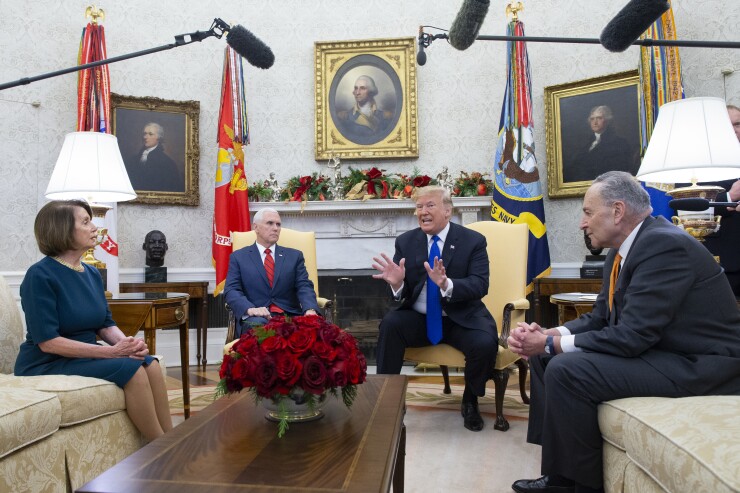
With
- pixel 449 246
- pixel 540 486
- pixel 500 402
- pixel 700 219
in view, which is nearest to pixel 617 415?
pixel 540 486

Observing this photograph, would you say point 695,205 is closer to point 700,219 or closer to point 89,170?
point 700,219

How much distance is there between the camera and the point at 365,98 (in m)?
6.37

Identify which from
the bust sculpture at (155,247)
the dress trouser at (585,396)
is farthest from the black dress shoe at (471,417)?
the bust sculpture at (155,247)

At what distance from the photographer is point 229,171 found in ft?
18.9

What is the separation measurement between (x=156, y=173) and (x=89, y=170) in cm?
260

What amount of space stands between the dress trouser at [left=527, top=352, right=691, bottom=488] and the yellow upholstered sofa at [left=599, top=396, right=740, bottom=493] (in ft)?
0.12

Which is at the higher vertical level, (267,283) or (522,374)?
(267,283)

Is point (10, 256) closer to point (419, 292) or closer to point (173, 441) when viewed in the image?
point (419, 292)

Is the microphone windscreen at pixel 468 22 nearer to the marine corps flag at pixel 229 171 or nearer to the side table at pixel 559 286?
the side table at pixel 559 286

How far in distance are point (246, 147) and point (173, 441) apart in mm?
5206

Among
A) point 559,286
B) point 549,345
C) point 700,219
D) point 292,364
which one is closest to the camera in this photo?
point 292,364

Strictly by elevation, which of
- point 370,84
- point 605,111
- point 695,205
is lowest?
point 695,205

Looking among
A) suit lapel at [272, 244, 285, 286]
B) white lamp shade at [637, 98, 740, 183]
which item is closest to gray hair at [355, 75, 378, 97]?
suit lapel at [272, 244, 285, 286]

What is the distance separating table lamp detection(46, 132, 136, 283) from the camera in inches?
137
